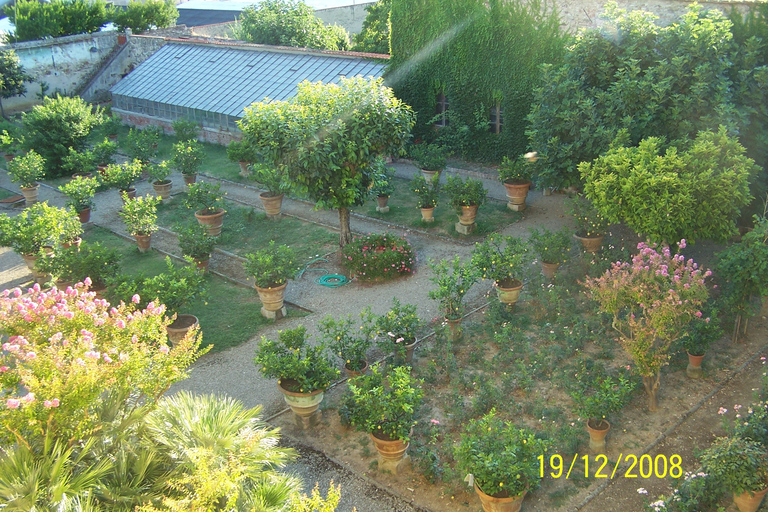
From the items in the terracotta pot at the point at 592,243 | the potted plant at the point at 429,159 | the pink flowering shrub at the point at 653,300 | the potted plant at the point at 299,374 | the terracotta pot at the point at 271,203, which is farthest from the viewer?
the potted plant at the point at 429,159

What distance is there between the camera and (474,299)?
12.1 m

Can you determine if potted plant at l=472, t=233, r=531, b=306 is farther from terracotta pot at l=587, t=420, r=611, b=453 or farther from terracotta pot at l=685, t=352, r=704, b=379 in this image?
terracotta pot at l=587, t=420, r=611, b=453

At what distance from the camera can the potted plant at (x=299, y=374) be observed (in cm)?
852

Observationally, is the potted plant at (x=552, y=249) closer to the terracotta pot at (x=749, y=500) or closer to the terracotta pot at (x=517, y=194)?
the terracotta pot at (x=517, y=194)

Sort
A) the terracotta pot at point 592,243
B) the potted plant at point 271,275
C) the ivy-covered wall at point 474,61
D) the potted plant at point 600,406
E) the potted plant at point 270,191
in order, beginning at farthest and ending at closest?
the ivy-covered wall at point 474,61 → the potted plant at point 270,191 → the terracotta pot at point 592,243 → the potted plant at point 271,275 → the potted plant at point 600,406

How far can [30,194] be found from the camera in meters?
18.6

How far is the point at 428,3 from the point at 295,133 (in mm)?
10369

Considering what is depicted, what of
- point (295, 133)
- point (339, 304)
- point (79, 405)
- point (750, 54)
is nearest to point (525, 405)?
point (339, 304)

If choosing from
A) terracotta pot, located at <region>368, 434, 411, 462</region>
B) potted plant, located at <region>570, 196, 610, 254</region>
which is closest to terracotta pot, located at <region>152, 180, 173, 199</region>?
potted plant, located at <region>570, 196, 610, 254</region>

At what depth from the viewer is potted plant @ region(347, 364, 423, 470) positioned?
25.1 feet

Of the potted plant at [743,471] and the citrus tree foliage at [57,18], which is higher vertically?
the citrus tree foliage at [57,18]

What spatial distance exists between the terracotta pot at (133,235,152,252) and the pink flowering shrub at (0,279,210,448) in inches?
287

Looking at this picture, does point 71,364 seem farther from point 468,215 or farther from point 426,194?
point 426,194

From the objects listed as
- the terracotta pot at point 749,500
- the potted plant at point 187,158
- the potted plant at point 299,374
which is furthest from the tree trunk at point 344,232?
the terracotta pot at point 749,500
